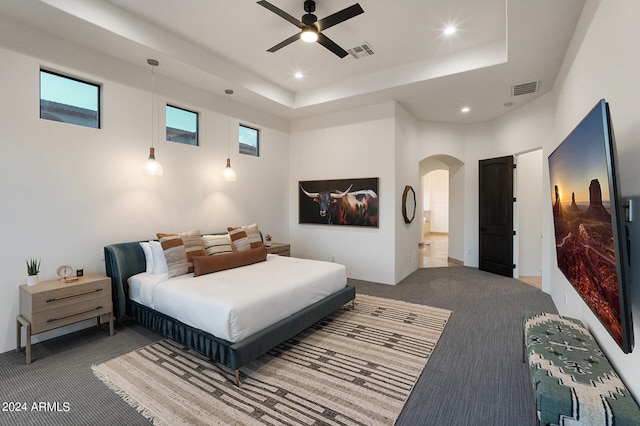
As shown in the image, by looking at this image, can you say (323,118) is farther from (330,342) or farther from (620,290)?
(620,290)

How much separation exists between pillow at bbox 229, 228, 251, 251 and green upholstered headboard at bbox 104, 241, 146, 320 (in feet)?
4.07

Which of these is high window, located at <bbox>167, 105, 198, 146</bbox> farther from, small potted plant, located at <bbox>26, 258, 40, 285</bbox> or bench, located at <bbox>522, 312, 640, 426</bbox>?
bench, located at <bbox>522, 312, 640, 426</bbox>

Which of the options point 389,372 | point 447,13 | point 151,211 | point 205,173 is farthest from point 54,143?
point 447,13

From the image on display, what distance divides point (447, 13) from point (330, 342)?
394cm

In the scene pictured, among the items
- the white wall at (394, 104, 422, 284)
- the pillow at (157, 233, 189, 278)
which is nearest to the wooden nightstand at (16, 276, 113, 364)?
the pillow at (157, 233, 189, 278)

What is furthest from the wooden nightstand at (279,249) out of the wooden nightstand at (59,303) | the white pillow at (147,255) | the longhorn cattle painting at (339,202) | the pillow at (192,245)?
the wooden nightstand at (59,303)

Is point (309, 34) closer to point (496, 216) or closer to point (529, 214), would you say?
point (496, 216)

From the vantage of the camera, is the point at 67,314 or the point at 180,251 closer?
the point at 67,314

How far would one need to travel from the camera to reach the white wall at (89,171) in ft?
9.90

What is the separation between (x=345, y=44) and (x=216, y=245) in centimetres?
329

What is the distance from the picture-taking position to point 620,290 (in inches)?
52.2

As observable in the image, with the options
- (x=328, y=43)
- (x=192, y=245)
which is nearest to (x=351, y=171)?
(x=328, y=43)

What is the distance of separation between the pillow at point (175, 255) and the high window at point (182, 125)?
1708 millimetres

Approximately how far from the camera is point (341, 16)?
2.87 meters
